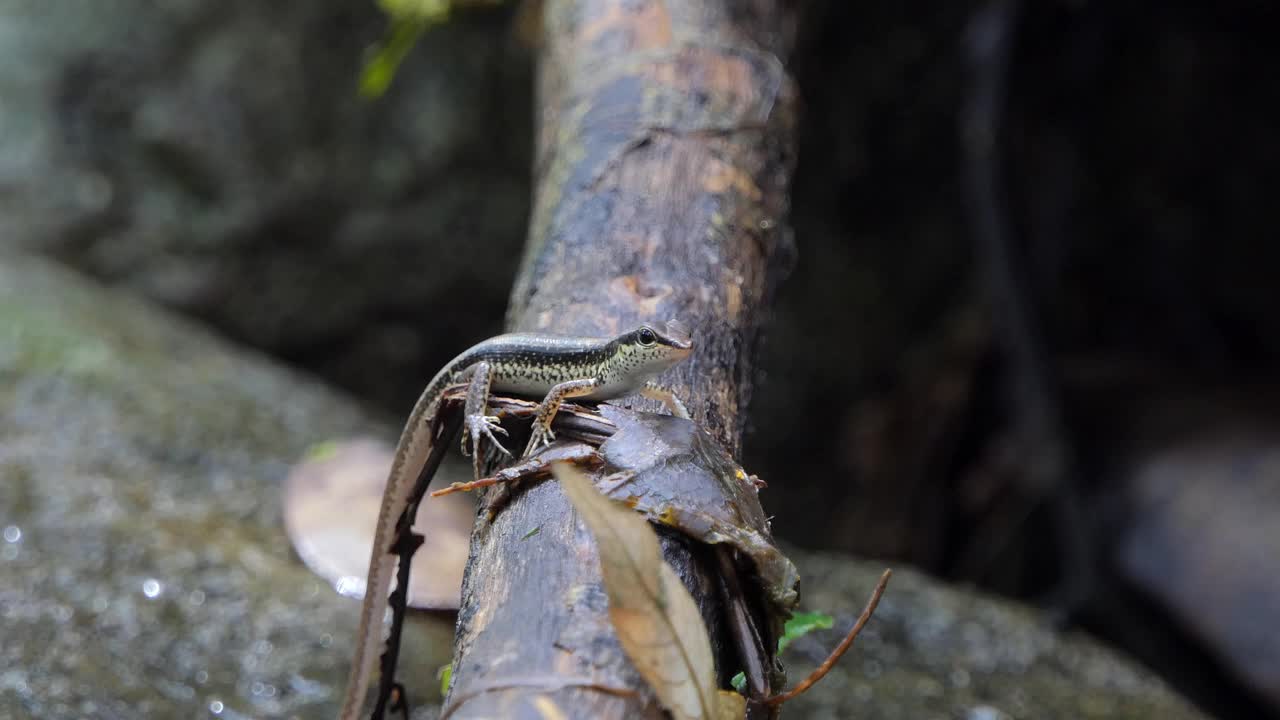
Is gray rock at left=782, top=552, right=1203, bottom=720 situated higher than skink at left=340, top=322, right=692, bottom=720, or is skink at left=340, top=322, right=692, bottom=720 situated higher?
skink at left=340, top=322, right=692, bottom=720

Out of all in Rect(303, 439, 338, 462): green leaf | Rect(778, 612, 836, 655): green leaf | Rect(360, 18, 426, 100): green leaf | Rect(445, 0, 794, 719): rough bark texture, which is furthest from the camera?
Rect(360, 18, 426, 100): green leaf

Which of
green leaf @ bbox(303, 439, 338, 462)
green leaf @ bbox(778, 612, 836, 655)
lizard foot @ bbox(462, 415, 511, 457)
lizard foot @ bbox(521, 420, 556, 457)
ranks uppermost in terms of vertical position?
lizard foot @ bbox(521, 420, 556, 457)

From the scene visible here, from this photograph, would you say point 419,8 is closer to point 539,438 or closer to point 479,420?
point 479,420

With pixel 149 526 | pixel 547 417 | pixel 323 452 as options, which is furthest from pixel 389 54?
pixel 547 417

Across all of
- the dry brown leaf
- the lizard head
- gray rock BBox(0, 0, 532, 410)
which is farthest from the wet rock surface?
the dry brown leaf

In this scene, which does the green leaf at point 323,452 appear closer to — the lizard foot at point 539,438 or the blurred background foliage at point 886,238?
the lizard foot at point 539,438

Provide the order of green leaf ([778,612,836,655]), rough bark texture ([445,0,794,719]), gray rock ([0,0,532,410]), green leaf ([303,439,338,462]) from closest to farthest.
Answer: rough bark texture ([445,0,794,719]) → green leaf ([778,612,836,655]) → green leaf ([303,439,338,462]) → gray rock ([0,0,532,410])

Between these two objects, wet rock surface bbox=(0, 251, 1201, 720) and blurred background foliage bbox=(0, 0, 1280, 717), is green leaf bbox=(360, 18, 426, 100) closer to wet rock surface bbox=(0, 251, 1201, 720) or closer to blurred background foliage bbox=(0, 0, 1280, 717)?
blurred background foliage bbox=(0, 0, 1280, 717)

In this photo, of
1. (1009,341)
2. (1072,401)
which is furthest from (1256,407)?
(1009,341)
